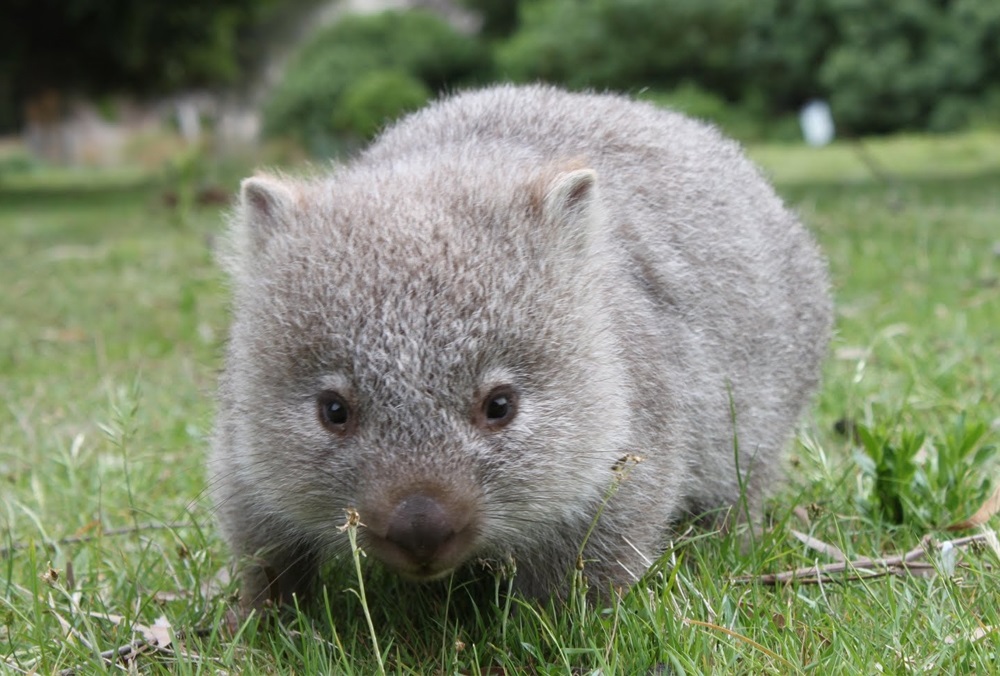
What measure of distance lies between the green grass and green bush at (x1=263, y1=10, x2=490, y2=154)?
2120 centimetres

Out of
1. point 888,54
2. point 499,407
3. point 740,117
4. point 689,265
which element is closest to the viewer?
point 499,407

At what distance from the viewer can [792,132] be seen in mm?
25844

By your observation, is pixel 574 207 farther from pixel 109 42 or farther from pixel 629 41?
pixel 629 41

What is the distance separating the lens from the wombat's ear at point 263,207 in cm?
333

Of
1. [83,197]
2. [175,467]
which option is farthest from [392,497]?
[83,197]

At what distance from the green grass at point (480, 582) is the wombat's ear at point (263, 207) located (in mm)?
839

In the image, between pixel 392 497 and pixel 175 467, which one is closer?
pixel 392 497

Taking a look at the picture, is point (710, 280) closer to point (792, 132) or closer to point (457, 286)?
point (457, 286)

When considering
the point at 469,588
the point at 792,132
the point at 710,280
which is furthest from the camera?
the point at 792,132

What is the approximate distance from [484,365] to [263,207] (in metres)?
0.90

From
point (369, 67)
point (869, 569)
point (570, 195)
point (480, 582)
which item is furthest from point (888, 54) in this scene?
point (480, 582)

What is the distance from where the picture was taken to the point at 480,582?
3.49 meters

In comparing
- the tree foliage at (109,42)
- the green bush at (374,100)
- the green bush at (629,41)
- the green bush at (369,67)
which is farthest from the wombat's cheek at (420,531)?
the green bush at (369,67)

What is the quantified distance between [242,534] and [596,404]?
114cm
